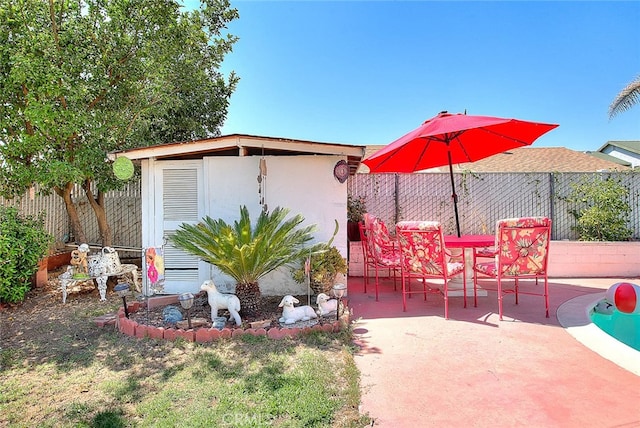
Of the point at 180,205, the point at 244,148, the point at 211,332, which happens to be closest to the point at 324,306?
the point at 211,332

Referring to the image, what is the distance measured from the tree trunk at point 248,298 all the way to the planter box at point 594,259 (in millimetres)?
6802

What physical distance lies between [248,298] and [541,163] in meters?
14.4

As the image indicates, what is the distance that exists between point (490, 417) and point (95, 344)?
14.9ft

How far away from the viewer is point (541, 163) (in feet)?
48.0

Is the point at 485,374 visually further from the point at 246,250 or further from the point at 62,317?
the point at 62,317

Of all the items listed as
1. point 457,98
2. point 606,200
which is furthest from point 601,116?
point 606,200

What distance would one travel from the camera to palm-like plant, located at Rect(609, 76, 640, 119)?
1114 centimetres

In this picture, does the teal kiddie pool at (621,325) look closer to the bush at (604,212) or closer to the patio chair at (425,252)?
the patio chair at (425,252)

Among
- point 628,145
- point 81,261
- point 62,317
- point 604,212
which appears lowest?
Answer: point 62,317

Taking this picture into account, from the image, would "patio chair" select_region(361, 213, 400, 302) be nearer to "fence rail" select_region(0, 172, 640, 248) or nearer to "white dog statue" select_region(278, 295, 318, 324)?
"white dog statue" select_region(278, 295, 318, 324)

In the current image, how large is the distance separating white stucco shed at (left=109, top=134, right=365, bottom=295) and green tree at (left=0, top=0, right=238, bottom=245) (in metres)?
1.66

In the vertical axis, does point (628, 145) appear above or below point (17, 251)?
above

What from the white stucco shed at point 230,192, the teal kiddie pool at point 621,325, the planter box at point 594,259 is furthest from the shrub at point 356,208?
the teal kiddie pool at point 621,325

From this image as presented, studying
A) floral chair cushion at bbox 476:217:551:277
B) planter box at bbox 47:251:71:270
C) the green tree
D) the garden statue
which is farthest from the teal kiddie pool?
planter box at bbox 47:251:71:270
